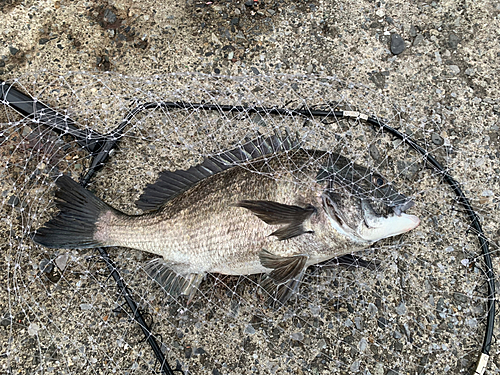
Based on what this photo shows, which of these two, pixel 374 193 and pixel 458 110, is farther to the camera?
pixel 458 110

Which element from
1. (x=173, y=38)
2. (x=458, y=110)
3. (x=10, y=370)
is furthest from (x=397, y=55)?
(x=10, y=370)

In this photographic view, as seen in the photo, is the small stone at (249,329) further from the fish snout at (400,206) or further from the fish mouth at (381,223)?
the fish snout at (400,206)

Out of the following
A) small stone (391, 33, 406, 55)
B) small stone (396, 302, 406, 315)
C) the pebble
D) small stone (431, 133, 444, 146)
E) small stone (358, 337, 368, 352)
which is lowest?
small stone (358, 337, 368, 352)

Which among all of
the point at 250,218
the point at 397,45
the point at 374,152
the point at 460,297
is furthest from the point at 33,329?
the point at 397,45

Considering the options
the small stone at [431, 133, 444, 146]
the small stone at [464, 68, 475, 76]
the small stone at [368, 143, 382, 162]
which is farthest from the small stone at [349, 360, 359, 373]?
the small stone at [464, 68, 475, 76]

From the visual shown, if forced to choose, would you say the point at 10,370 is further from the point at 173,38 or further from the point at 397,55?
the point at 397,55

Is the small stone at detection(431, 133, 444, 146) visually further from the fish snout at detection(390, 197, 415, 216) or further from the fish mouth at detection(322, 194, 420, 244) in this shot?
the fish mouth at detection(322, 194, 420, 244)
